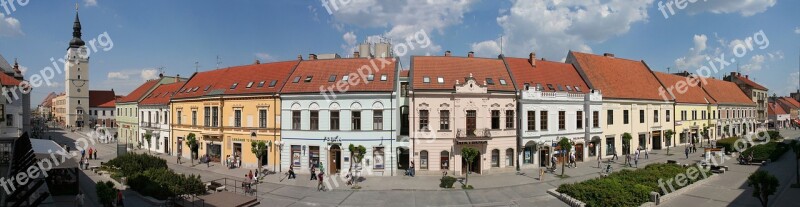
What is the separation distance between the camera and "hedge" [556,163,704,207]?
20125 mm

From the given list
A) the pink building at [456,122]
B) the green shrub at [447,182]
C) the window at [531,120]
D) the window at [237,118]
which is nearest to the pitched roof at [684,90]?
the window at [531,120]

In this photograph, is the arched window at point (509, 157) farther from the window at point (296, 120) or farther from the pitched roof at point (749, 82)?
the pitched roof at point (749, 82)

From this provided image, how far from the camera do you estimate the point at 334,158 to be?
105 ft

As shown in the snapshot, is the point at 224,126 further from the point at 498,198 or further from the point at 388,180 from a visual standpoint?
the point at 498,198

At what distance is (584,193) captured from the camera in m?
21.3

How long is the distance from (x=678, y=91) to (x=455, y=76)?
123 ft

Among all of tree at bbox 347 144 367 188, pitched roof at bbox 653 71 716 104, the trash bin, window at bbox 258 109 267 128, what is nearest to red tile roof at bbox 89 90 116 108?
window at bbox 258 109 267 128

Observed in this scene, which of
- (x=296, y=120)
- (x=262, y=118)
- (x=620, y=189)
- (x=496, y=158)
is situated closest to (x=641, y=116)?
(x=496, y=158)

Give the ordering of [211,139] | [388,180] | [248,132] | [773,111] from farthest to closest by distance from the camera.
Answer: [773,111], [211,139], [248,132], [388,180]

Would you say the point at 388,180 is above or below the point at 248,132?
below

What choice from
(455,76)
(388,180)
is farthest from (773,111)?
(388,180)

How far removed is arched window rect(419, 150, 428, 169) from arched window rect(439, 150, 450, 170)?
3.80ft

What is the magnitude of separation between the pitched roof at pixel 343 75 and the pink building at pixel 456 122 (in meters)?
2.40

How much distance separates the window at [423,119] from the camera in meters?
31.2
